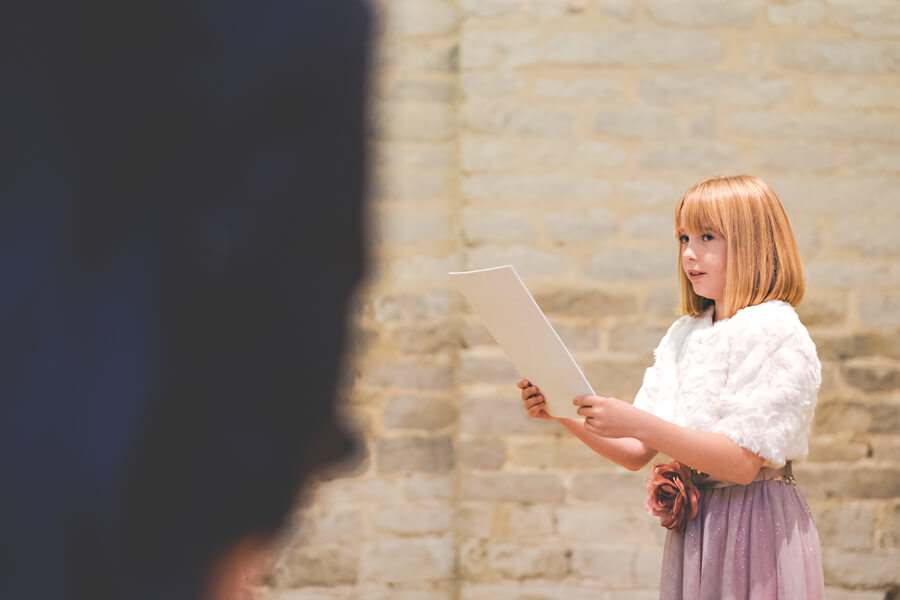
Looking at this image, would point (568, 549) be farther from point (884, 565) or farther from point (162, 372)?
point (162, 372)

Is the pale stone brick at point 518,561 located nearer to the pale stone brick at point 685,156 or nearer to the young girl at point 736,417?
the young girl at point 736,417

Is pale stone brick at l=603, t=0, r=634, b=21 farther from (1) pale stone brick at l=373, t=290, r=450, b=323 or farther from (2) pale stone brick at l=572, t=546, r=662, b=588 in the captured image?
(2) pale stone brick at l=572, t=546, r=662, b=588

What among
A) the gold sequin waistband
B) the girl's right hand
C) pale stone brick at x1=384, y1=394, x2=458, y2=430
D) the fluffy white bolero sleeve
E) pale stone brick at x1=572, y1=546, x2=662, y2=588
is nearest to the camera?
the fluffy white bolero sleeve

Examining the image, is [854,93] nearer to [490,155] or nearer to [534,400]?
[490,155]

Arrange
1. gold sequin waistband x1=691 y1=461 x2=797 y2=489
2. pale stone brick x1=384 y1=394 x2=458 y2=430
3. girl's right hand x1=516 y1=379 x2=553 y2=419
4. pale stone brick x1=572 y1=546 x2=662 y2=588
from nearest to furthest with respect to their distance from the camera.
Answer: gold sequin waistband x1=691 y1=461 x2=797 y2=489 → girl's right hand x1=516 y1=379 x2=553 y2=419 → pale stone brick x1=572 y1=546 x2=662 y2=588 → pale stone brick x1=384 y1=394 x2=458 y2=430

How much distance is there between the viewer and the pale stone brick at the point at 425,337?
10.6ft

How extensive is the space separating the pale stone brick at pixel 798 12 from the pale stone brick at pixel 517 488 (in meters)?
2.14

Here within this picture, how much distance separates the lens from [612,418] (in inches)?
61.2

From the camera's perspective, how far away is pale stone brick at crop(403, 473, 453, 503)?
10.4ft

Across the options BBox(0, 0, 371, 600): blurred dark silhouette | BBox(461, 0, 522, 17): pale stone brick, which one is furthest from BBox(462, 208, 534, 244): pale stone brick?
BBox(0, 0, 371, 600): blurred dark silhouette

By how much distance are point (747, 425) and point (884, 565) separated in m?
2.09

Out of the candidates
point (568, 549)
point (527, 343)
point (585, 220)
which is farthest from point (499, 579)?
point (527, 343)

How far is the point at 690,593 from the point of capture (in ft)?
5.30

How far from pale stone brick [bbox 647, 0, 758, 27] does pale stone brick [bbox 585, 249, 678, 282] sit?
0.99m
